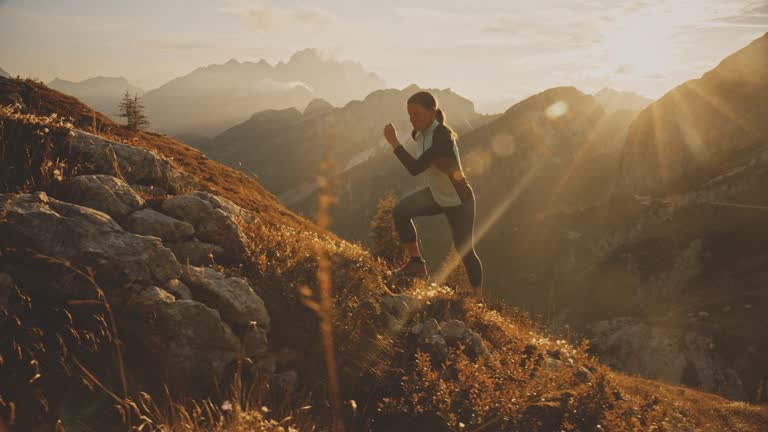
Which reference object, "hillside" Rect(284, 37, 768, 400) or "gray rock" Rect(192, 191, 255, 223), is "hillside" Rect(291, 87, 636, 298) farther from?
"gray rock" Rect(192, 191, 255, 223)

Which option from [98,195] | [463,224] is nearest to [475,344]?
[463,224]

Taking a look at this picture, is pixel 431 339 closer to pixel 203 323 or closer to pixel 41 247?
pixel 203 323

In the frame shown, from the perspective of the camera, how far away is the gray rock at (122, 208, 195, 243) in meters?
4.43

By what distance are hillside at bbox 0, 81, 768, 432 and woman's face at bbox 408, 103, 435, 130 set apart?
89.8 inches

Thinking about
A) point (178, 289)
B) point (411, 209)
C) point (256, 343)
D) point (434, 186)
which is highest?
point (434, 186)

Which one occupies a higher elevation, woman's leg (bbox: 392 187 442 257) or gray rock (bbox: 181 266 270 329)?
woman's leg (bbox: 392 187 442 257)

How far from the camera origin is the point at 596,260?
299ft

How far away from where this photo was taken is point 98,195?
4434 mm

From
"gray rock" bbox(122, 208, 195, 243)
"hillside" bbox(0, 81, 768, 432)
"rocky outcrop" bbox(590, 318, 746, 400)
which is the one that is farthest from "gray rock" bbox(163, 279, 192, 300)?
"rocky outcrop" bbox(590, 318, 746, 400)

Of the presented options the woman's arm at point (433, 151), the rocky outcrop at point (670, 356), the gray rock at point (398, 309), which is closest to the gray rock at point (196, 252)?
the gray rock at point (398, 309)

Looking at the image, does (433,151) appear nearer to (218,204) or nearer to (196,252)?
(218,204)

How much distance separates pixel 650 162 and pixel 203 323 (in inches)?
5490

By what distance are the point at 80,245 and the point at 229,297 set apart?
4.44 feet

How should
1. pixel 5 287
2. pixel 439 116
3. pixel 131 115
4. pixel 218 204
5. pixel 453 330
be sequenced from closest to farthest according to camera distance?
1. pixel 5 287
2. pixel 453 330
3. pixel 218 204
4. pixel 439 116
5. pixel 131 115
